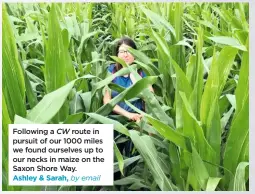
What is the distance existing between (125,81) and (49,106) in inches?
9.4

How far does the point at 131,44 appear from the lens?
0.95 meters

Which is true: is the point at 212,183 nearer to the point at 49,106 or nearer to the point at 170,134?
the point at 170,134

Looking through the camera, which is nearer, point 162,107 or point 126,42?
point 162,107

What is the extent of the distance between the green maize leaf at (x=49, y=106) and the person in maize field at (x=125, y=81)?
147 mm

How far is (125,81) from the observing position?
88 centimetres

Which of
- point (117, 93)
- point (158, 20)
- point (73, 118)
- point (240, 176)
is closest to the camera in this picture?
point (240, 176)

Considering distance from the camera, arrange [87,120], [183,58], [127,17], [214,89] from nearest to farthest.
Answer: [214,89] < [87,120] < [183,58] < [127,17]

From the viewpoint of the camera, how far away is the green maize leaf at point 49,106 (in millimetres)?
677

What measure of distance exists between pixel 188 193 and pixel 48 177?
26 cm

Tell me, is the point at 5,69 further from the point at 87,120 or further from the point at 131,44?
the point at 131,44

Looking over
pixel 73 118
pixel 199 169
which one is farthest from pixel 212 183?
pixel 73 118

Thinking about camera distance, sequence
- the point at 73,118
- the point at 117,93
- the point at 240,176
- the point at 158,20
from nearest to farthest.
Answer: the point at 240,176, the point at 73,118, the point at 117,93, the point at 158,20

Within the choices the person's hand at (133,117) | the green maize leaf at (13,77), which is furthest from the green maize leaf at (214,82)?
the green maize leaf at (13,77)

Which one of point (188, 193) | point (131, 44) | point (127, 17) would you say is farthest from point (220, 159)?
point (127, 17)
